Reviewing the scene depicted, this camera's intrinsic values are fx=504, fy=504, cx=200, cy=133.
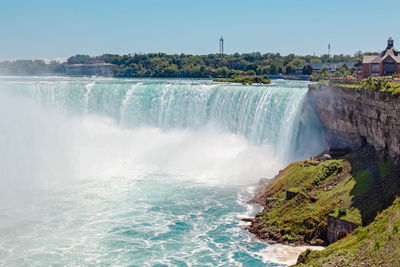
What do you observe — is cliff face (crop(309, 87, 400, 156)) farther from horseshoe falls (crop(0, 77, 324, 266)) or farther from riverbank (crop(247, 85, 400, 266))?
horseshoe falls (crop(0, 77, 324, 266))

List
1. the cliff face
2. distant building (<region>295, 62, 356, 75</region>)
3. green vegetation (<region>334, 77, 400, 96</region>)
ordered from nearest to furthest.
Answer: green vegetation (<region>334, 77, 400, 96</region>)
the cliff face
distant building (<region>295, 62, 356, 75</region>)

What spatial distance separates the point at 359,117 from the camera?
1057 inches

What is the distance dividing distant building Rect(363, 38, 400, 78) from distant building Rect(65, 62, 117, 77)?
83.6 m

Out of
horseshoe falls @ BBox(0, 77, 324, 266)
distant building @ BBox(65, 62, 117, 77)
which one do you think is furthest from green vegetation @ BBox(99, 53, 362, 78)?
horseshoe falls @ BBox(0, 77, 324, 266)

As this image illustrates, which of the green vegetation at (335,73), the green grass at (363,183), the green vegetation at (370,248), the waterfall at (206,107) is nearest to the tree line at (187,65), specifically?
the green vegetation at (335,73)

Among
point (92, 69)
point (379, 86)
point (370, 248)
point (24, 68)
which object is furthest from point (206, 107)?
point (92, 69)

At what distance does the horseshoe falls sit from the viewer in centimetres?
2139

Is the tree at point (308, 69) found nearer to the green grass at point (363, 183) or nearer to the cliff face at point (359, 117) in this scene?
the cliff face at point (359, 117)

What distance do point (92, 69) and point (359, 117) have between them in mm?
103118

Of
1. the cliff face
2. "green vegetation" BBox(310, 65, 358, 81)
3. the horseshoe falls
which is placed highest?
"green vegetation" BBox(310, 65, 358, 81)

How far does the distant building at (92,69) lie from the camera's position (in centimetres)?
11806

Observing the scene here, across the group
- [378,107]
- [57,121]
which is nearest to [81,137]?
[57,121]

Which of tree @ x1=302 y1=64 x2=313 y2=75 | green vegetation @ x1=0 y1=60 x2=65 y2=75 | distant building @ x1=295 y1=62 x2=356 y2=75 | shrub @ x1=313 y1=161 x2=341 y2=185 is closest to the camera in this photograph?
shrub @ x1=313 y1=161 x2=341 y2=185

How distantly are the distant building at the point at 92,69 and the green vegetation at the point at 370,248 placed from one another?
102 m
